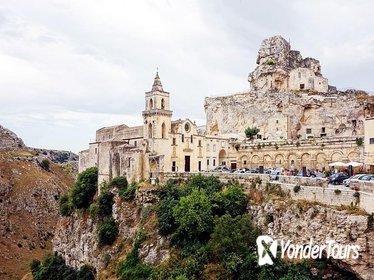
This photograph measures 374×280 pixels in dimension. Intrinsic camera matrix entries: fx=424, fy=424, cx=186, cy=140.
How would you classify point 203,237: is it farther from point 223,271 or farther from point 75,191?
point 75,191

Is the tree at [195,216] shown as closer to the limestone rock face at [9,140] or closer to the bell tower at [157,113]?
the bell tower at [157,113]

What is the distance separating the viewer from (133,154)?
5238 centimetres

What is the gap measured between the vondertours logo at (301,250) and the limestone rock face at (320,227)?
285 millimetres

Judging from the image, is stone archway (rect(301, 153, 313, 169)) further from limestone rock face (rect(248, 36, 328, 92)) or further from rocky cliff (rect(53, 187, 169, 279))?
limestone rock face (rect(248, 36, 328, 92))

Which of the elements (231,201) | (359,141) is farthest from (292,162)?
(231,201)

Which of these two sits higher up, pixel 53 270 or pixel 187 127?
pixel 187 127

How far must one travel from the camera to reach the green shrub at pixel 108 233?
164ft

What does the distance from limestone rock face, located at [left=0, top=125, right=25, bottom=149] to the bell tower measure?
77.7 metres

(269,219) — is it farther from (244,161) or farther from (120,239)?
(244,161)

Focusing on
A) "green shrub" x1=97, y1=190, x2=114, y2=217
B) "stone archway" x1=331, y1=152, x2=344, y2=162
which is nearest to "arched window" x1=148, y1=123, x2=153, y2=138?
"green shrub" x1=97, y1=190, x2=114, y2=217

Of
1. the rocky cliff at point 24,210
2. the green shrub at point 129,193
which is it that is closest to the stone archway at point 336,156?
the green shrub at point 129,193

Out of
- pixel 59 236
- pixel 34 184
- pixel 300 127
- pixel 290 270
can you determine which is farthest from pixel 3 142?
pixel 290 270

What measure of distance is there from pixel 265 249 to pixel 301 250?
8.52ft

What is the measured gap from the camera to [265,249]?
31.3 meters
